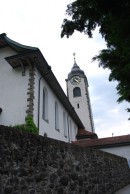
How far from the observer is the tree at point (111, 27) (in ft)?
10.2

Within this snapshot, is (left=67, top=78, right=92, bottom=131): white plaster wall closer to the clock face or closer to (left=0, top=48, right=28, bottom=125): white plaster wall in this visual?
→ the clock face

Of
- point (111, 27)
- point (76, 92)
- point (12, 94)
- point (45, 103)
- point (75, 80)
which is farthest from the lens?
point (75, 80)

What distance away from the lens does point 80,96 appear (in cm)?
3559

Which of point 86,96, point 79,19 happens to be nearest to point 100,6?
point 79,19

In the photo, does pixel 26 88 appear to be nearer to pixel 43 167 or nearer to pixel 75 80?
pixel 43 167

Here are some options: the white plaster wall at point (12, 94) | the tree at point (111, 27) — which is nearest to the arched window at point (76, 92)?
the white plaster wall at point (12, 94)

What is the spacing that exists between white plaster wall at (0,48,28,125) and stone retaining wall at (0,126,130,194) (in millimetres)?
5996

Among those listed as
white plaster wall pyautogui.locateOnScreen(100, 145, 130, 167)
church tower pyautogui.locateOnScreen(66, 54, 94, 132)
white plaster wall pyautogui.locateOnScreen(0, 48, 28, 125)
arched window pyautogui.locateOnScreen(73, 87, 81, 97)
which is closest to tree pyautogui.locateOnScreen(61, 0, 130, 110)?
white plaster wall pyautogui.locateOnScreen(0, 48, 28, 125)

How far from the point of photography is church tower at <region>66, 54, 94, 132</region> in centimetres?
3297

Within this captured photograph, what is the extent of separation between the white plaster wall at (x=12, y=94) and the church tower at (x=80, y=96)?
20.4m

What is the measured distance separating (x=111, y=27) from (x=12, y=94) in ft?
35.5

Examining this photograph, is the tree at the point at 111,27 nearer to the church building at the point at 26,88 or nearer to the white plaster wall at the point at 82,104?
the church building at the point at 26,88

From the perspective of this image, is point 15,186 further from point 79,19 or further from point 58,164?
point 79,19

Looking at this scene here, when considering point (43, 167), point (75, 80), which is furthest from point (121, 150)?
point (75, 80)
